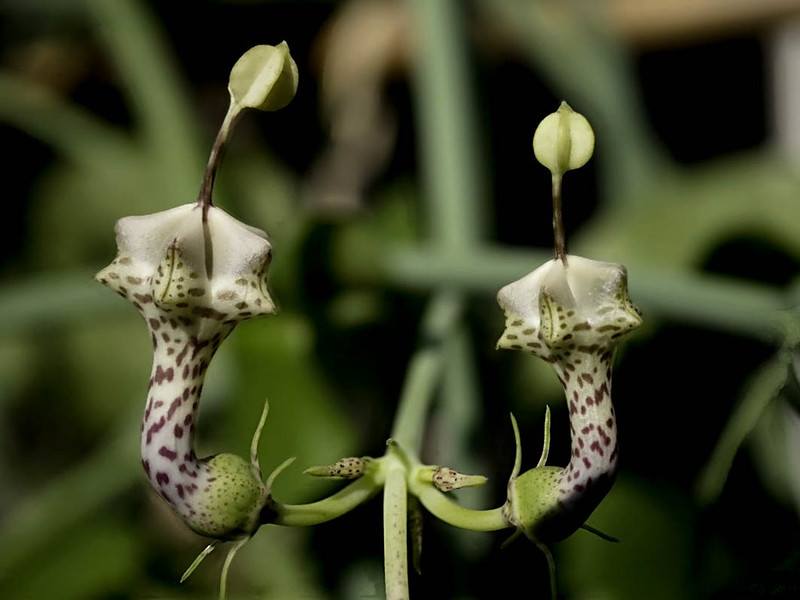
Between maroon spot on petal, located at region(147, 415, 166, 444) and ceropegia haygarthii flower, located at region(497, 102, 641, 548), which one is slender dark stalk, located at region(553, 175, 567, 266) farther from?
maroon spot on petal, located at region(147, 415, 166, 444)

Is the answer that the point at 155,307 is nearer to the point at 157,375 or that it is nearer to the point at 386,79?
the point at 157,375

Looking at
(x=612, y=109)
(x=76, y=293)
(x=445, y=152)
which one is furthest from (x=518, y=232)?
(x=76, y=293)

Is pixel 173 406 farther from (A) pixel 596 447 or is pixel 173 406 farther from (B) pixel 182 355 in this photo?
(A) pixel 596 447

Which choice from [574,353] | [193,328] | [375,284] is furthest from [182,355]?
[375,284]

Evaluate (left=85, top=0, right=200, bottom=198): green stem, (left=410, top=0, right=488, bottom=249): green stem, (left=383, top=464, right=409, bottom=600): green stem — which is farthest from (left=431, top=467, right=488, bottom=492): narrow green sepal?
(left=85, top=0, right=200, bottom=198): green stem

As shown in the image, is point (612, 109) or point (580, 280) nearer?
point (580, 280)

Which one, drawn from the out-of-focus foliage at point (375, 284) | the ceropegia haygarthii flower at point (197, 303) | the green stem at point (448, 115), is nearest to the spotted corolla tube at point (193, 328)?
the ceropegia haygarthii flower at point (197, 303)

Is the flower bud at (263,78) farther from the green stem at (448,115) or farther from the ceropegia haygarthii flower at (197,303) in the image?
the green stem at (448,115)
